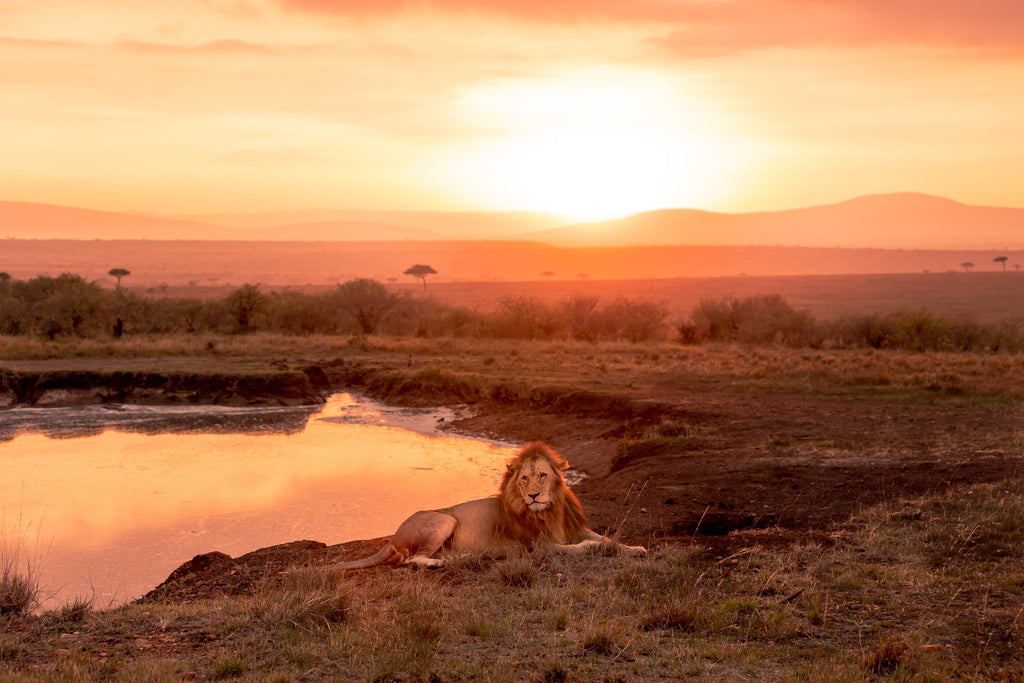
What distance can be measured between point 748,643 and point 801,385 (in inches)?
602

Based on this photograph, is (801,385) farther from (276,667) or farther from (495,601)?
(276,667)

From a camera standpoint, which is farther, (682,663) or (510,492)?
(510,492)

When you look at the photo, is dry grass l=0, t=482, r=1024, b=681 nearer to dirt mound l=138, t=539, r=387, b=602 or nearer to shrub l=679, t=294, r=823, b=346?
dirt mound l=138, t=539, r=387, b=602

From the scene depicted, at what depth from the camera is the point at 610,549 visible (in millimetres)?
7613

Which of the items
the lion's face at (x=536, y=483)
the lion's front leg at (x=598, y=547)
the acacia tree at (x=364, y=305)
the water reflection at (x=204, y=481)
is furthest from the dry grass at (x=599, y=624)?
the acacia tree at (x=364, y=305)

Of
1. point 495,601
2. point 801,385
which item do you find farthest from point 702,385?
point 495,601

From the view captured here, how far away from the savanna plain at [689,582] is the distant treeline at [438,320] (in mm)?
15148

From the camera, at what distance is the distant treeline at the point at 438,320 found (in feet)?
108

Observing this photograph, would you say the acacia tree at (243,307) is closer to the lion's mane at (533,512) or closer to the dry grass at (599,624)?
the lion's mane at (533,512)

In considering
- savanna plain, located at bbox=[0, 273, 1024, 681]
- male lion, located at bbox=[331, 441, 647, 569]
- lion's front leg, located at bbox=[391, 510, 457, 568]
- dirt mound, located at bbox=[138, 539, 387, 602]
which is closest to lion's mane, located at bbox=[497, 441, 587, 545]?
male lion, located at bbox=[331, 441, 647, 569]

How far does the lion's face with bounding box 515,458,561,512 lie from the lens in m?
7.49

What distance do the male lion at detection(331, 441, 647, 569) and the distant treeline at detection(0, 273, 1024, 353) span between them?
26.9 meters

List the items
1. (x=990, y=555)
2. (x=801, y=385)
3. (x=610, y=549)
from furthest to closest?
(x=801, y=385)
(x=610, y=549)
(x=990, y=555)

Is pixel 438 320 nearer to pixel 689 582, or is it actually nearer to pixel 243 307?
pixel 243 307
